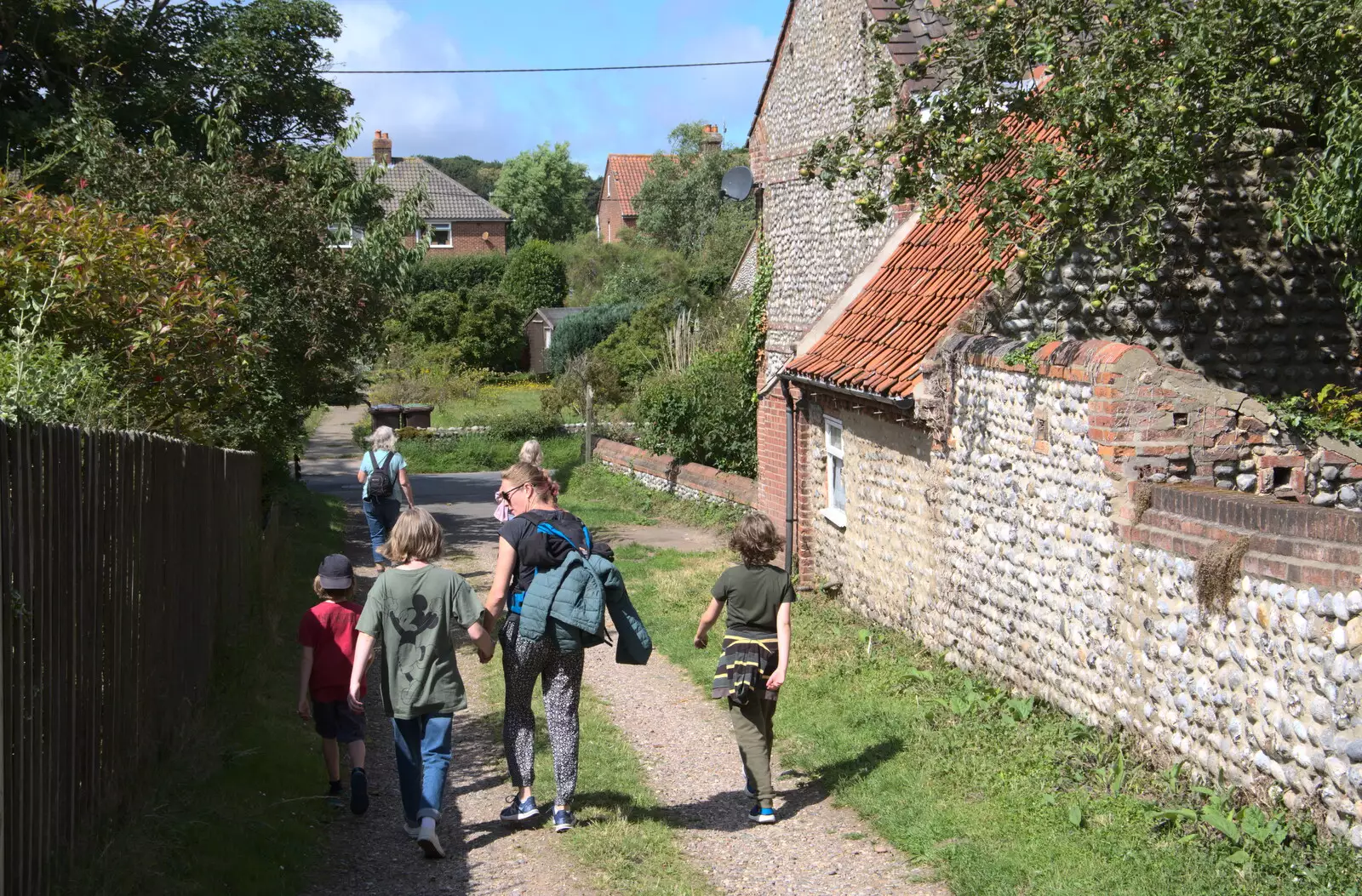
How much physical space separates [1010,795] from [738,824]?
1482 millimetres

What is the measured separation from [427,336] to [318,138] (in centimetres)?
2720

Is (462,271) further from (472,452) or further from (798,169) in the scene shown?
(798,169)

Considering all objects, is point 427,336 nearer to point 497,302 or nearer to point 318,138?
point 497,302

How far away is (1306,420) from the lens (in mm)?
7145

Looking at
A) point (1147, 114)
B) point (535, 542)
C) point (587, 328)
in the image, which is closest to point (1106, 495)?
point (1147, 114)

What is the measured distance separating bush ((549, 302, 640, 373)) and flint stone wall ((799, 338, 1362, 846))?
3507cm

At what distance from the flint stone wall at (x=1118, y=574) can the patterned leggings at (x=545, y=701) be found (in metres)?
3.15

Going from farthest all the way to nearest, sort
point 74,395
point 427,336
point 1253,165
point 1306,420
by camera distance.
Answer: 1. point 427,336
2. point 1253,165
3. point 1306,420
4. point 74,395

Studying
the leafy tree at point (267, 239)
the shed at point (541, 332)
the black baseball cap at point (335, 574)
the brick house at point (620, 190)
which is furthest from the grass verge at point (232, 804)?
the brick house at point (620, 190)

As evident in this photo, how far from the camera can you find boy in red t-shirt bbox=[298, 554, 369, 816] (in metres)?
A: 6.70

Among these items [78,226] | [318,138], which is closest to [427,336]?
[318,138]

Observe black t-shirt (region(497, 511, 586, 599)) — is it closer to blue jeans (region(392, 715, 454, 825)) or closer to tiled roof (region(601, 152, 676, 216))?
blue jeans (region(392, 715, 454, 825))

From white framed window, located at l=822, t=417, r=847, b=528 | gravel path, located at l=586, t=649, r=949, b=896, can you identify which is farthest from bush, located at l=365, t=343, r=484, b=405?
gravel path, located at l=586, t=649, r=949, b=896

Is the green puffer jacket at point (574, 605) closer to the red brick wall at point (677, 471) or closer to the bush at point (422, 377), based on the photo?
the red brick wall at point (677, 471)
